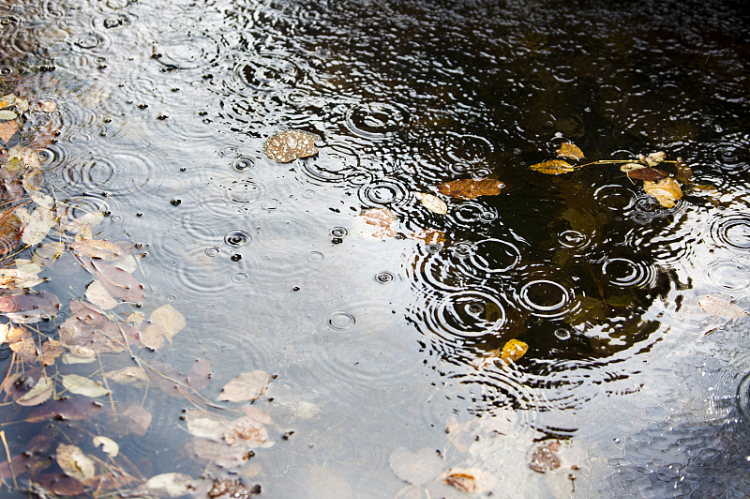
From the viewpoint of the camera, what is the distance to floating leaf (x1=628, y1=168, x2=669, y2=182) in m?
2.13

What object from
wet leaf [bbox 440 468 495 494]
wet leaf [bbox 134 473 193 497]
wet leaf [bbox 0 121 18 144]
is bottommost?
wet leaf [bbox 134 473 193 497]

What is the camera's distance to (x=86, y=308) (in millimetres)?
1571

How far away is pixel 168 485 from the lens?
1.24m

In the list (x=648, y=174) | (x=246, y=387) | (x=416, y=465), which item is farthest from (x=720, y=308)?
(x=246, y=387)

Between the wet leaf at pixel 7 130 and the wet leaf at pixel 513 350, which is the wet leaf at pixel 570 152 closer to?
the wet leaf at pixel 513 350

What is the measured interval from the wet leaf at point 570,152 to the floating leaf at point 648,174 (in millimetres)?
226

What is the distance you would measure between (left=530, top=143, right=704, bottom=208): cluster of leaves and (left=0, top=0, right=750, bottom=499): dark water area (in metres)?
0.03

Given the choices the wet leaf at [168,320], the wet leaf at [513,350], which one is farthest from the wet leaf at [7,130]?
the wet leaf at [513,350]

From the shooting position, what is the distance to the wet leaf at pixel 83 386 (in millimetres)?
1387

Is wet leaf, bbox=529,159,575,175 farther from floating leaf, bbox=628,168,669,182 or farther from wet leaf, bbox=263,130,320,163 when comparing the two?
wet leaf, bbox=263,130,320,163

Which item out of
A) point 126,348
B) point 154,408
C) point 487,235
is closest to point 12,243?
point 126,348

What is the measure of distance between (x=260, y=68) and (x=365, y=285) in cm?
150

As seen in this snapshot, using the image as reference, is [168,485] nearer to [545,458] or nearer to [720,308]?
[545,458]

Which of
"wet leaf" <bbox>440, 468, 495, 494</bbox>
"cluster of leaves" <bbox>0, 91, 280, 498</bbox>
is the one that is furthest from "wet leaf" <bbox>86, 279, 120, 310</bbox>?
"wet leaf" <bbox>440, 468, 495, 494</bbox>
